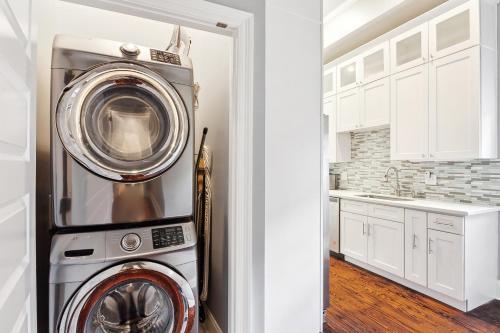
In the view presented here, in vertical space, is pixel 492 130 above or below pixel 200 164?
above

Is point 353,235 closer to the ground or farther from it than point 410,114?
closer to the ground

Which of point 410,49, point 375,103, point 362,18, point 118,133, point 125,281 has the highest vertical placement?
point 362,18

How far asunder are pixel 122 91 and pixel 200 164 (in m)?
0.86

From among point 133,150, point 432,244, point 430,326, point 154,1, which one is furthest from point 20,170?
point 432,244

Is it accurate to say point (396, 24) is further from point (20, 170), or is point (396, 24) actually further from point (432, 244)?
point (20, 170)

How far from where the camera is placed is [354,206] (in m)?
3.33

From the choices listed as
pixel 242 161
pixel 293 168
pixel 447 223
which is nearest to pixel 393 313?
pixel 447 223

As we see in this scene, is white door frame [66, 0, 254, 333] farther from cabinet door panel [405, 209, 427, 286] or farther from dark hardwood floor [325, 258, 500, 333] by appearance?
cabinet door panel [405, 209, 427, 286]

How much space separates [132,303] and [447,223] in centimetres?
260

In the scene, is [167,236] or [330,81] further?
[330,81]

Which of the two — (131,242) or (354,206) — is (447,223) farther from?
(131,242)

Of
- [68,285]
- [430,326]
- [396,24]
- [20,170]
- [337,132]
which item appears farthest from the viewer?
[337,132]

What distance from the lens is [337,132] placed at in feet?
13.4

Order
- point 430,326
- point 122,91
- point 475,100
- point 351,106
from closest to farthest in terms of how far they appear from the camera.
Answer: point 122,91 < point 430,326 < point 475,100 < point 351,106
